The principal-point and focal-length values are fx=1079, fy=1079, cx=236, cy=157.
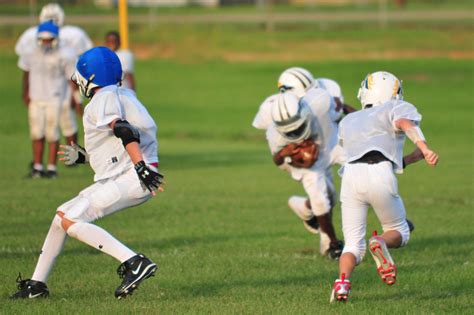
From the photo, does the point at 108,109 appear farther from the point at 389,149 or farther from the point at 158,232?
the point at 158,232

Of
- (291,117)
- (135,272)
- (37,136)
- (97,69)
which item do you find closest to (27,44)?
(37,136)

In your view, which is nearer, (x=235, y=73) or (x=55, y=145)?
(x=55, y=145)

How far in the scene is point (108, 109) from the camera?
777 cm

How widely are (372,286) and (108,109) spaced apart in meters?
2.74

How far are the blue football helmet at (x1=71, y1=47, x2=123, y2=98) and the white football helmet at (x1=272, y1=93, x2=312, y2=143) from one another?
2.34 m

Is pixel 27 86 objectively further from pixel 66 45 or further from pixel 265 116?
pixel 265 116

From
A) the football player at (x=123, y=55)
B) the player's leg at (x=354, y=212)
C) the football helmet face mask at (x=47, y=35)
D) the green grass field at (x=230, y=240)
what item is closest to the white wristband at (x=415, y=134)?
the player's leg at (x=354, y=212)

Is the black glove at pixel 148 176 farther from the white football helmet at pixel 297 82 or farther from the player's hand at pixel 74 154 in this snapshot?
the white football helmet at pixel 297 82

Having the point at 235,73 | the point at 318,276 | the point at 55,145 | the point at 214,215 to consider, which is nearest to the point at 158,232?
the point at 214,215

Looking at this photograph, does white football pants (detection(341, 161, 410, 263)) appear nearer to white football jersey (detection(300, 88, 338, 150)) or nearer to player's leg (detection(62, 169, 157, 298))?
player's leg (detection(62, 169, 157, 298))

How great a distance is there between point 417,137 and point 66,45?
10.8 metres

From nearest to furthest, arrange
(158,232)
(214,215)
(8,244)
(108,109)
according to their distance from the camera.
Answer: (108,109) → (8,244) → (158,232) → (214,215)

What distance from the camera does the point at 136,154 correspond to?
297 inches

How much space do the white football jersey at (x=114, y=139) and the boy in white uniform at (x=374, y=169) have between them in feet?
4.90
